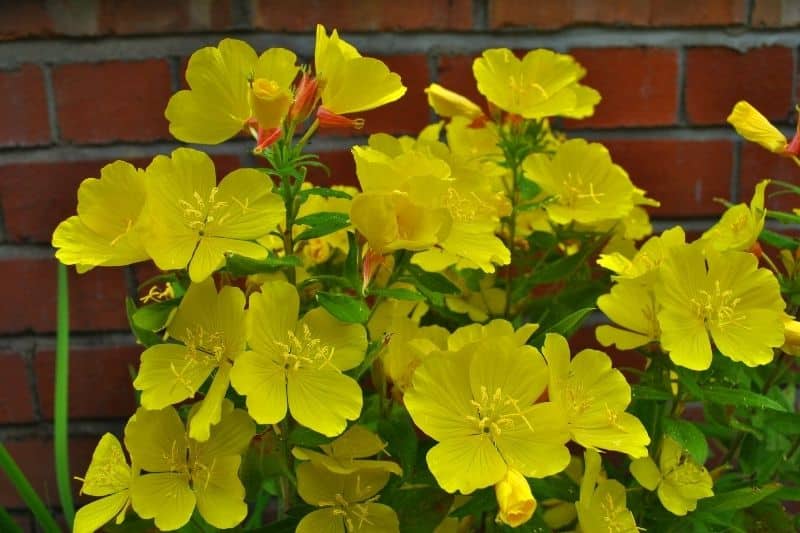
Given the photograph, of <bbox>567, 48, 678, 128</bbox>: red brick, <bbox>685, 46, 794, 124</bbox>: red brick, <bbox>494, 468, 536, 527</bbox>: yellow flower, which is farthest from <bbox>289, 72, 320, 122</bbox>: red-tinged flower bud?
<bbox>685, 46, 794, 124</bbox>: red brick

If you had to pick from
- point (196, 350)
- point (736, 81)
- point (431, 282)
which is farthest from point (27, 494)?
point (736, 81)

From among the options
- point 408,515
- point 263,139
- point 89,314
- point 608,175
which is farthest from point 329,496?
point 89,314

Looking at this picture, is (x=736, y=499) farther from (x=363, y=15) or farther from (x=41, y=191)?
(x=41, y=191)

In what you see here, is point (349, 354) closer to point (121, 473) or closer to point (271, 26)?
point (121, 473)

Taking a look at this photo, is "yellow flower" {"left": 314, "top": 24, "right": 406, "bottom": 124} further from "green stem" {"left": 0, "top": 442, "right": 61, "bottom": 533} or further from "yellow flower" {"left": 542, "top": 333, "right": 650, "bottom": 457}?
"green stem" {"left": 0, "top": 442, "right": 61, "bottom": 533}

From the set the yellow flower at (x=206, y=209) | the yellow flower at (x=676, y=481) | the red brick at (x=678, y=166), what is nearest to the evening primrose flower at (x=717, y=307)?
the yellow flower at (x=676, y=481)

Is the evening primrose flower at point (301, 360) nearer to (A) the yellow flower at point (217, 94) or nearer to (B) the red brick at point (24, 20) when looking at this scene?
(A) the yellow flower at point (217, 94)
